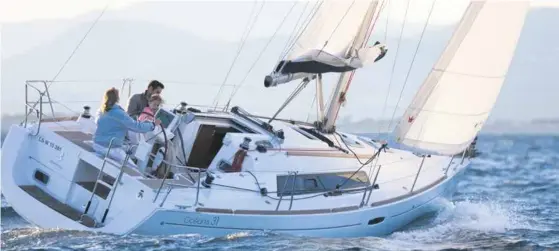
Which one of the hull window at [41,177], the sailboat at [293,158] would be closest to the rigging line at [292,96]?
the sailboat at [293,158]

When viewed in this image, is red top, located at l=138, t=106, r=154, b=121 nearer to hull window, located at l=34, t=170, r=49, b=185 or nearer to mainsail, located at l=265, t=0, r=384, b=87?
hull window, located at l=34, t=170, r=49, b=185

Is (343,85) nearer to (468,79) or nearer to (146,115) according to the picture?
(468,79)

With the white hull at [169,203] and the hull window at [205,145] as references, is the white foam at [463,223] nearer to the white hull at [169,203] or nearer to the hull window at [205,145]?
the white hull at [169,203]

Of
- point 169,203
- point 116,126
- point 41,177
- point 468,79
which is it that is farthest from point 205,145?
point 468,79

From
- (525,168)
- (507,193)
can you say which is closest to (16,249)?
(507,193)

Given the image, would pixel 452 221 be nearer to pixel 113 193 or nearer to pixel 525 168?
pixel 113 193

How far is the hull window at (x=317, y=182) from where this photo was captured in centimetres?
1277

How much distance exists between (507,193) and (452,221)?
7.25 metres

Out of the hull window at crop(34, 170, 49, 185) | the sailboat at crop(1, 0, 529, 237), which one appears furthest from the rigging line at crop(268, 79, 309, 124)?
the hull window at crop(34, 170, 49, 185)

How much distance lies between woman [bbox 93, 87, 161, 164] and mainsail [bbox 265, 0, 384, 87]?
248 centimetres

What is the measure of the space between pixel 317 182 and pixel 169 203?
2.29 meters

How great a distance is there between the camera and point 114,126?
41.0ft

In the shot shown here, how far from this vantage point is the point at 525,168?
30.5 metres

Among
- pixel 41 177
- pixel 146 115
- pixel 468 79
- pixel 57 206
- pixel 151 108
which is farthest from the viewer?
pixel 468 79
